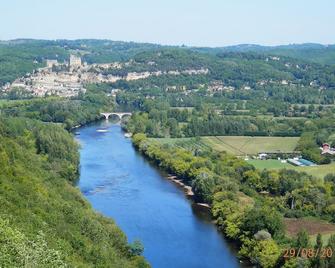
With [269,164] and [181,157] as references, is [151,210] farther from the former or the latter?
[269,164]

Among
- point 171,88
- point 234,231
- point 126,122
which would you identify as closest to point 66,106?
point 126,122

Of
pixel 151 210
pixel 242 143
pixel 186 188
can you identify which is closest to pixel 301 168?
pixel 186 188

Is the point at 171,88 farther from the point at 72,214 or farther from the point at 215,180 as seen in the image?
the point at 72,214
